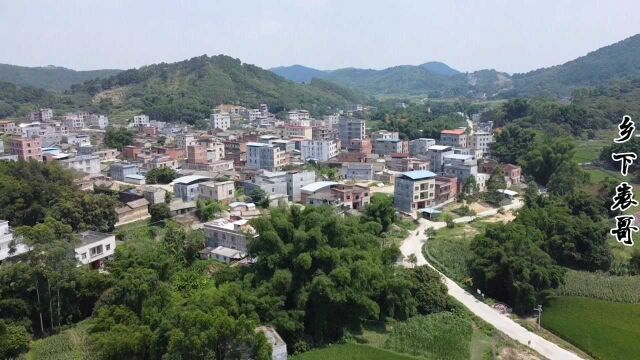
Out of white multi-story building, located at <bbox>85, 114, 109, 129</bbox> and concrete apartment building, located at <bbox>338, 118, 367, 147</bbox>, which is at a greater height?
white multi-story building, located at <bbox>85, 114, 109, 129</bbox>

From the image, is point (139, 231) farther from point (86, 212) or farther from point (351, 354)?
point (351, 354)

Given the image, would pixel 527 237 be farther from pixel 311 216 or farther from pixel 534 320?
pixel 311 216

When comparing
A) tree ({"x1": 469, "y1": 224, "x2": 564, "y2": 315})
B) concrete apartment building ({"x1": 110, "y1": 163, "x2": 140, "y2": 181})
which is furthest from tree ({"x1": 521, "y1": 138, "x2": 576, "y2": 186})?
concrete apartment building ({"x1": 110, "y1": 163, "x2": 140, "y2": 181})

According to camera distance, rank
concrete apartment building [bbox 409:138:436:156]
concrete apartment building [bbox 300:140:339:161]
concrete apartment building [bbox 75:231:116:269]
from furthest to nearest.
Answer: concrete apartment building [bbox 409:138:436:156] → concrete apartment building [bbox 300:140:339:161] → concrete apartment building [bbox 75:231:116:269]

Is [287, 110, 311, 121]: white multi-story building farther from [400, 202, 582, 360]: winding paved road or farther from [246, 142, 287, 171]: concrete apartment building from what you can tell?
[400, 202, 582, 360]: winding paved road

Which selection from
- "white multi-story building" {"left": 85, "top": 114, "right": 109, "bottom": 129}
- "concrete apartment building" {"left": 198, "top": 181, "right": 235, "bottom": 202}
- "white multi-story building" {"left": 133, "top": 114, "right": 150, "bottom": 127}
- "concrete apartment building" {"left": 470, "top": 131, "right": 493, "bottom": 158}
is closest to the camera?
"concrete apartment building" {"left": 198, "top": 181, "right": 235, "bottom": 202}

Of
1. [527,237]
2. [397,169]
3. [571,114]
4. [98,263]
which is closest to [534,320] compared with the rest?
[527,237]

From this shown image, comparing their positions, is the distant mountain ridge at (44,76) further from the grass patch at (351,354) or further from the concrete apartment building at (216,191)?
the grass patch at (351,354)
